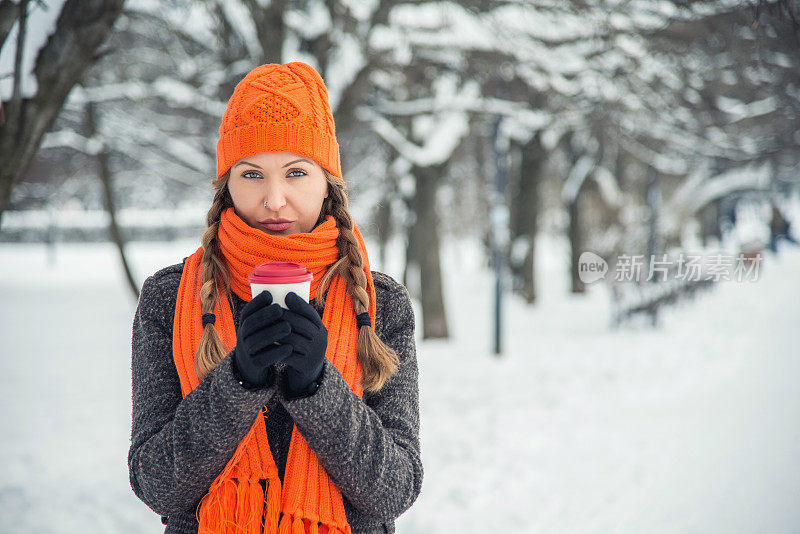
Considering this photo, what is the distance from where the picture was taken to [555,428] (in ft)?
19.0

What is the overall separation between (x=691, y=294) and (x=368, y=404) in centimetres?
1301

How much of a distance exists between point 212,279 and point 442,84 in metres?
8.06

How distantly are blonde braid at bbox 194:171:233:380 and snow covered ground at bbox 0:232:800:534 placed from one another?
279 cm

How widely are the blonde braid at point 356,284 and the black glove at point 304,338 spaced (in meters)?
0.28

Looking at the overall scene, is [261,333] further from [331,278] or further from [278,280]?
[331,278]

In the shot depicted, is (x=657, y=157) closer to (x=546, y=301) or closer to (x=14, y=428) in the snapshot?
(x=546, y=301)

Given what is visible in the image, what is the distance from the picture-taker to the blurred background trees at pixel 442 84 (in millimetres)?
3109

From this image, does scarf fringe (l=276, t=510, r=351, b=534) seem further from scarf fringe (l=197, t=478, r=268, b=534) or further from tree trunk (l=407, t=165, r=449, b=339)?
tree trunk (l=407, t=165, r=449, b=339)

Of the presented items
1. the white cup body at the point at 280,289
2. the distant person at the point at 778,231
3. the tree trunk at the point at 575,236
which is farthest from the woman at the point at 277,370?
the tree trunk at the point at 575,236

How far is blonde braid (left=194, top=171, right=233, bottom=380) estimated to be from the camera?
57.8 inches

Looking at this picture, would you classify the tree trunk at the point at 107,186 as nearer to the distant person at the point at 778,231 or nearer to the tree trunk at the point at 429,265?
the tree trunk at the point at 429,265

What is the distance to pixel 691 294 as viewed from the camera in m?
13.1

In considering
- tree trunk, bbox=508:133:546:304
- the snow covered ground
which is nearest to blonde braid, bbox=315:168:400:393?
the snow covered ground

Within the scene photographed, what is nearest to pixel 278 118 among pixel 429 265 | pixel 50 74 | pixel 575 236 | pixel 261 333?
pixel 261 333
